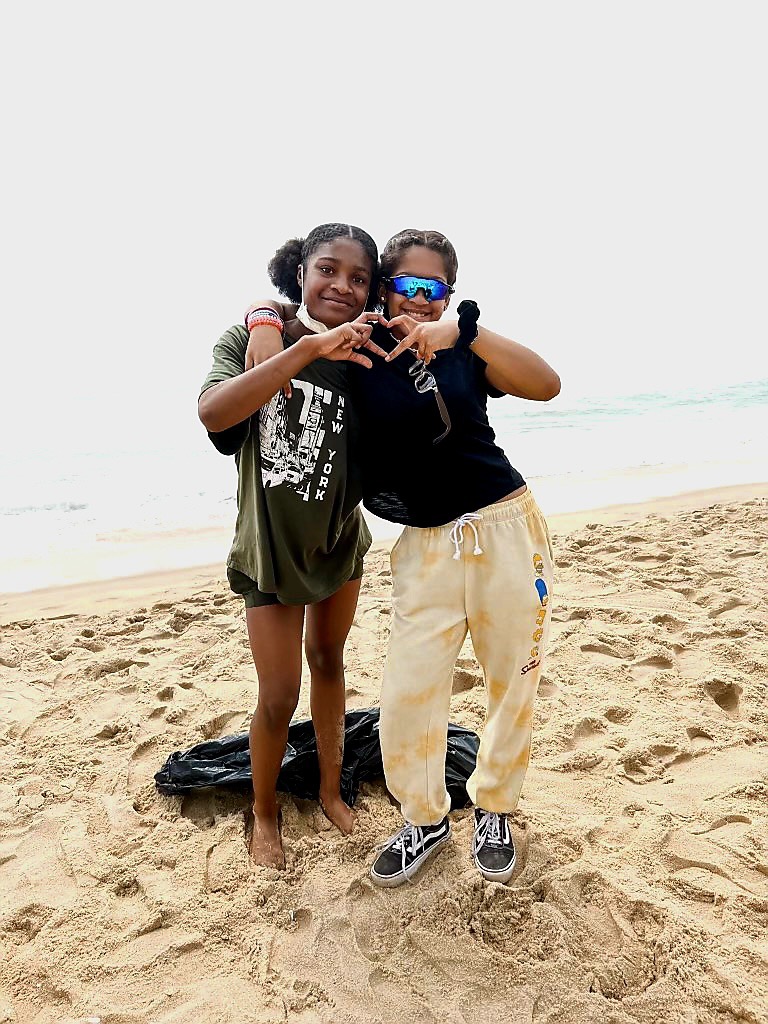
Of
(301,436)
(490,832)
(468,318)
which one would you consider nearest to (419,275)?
(468,318)

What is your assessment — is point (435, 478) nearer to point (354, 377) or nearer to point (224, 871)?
point (354, 377)

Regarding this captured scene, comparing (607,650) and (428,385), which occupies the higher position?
(428,385)

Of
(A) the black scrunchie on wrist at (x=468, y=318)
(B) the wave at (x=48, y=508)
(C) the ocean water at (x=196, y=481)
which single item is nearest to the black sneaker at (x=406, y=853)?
(A) the black scrunchie on wrist at (x=468, y=318)

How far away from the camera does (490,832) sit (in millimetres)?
2303

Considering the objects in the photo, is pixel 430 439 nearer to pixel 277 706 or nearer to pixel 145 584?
pixel 277 706

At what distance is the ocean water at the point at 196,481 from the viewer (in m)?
6.28

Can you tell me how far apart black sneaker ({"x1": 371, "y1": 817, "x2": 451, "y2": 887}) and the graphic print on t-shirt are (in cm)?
112

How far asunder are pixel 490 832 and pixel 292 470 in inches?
50.7

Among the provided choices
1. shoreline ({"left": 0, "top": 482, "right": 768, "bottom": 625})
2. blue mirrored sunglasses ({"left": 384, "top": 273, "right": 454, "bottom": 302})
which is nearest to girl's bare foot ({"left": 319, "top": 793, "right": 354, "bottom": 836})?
blue mirrored sunglasses ({"left": 384, "top": 273, "right": 454, "bottom": 302})

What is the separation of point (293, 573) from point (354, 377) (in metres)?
0.58

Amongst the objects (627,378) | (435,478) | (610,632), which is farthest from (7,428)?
(627,378)

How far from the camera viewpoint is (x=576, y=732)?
121 inches

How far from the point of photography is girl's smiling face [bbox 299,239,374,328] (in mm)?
2006

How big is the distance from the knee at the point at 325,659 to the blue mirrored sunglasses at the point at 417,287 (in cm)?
114
